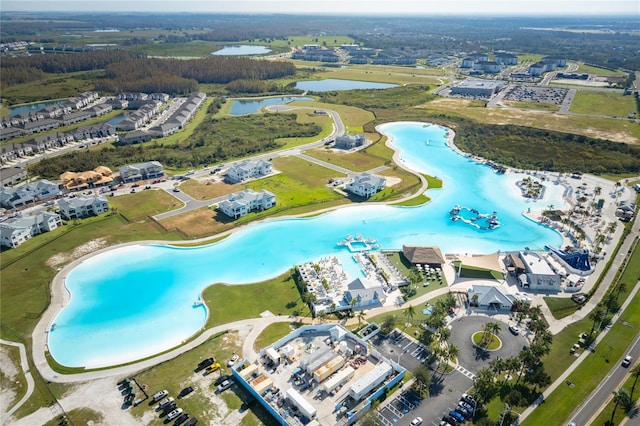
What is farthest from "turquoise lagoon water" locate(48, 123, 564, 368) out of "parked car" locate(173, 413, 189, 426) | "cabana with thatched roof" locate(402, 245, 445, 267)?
"parked car" locate(173, 413, 189, 426)

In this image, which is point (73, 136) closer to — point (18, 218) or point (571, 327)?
point (18, 218)

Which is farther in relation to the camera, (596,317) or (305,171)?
(305,171)

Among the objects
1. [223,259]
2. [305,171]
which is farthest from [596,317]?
[305,171]

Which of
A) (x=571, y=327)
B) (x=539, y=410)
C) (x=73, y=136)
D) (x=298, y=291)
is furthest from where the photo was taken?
(x=73, y=136)

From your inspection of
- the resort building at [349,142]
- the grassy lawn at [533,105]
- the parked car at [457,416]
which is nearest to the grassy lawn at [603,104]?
the grassy lawn at [533,105]

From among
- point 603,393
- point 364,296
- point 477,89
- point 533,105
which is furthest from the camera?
point 477,89

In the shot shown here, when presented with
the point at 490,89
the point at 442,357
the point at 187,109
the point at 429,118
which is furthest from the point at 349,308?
the point at 490,89

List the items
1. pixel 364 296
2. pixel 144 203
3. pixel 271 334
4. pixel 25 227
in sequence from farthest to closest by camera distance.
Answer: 1. pixel 144 203
2. pixel 25 227
3. pixel 364 296
4. pixel 271 334

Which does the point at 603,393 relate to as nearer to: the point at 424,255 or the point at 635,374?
the point at 635,374
